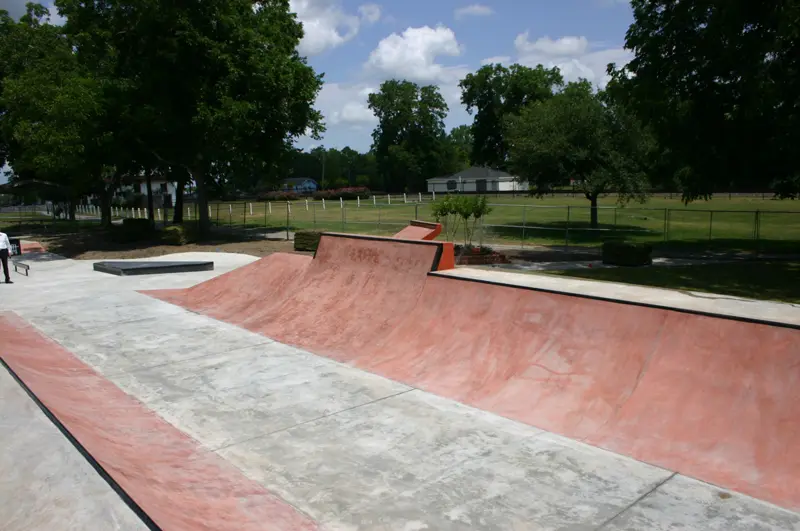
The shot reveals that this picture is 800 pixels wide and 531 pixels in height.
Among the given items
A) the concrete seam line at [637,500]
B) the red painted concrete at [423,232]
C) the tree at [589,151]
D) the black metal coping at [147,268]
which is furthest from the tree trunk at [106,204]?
the concrete seam line at [637,500]

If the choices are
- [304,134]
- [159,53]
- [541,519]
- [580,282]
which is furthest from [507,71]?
[541,519]

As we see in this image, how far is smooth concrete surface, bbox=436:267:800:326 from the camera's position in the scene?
6.37m

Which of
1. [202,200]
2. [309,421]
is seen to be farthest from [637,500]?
[202,200]

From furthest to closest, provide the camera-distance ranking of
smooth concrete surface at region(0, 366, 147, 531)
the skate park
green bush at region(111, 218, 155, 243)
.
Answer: green bush at region(111, 218, 155, 243) < the skate park < smooth concrete surface at region(0, 366, 147, 531)

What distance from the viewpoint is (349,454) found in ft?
18.5

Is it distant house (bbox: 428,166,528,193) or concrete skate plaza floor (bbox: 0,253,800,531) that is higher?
distant house (bbox: 428,166,528,193)

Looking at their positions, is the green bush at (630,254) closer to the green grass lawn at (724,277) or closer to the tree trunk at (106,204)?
the green grass lawn at (724,277)

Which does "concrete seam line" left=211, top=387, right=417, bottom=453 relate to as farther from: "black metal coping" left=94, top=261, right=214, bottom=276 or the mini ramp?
"black metal coping" left=94, top=261, right=214, bottom=276

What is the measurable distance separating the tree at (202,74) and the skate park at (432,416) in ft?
61.9

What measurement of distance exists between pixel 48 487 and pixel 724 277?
16.7 m

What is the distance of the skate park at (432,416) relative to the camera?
450 cm

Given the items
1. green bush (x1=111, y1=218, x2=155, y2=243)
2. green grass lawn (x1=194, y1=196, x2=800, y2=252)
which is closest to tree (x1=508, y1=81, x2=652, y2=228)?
green grass lawn (x1=194, y1=196, x2=800, y2=252)

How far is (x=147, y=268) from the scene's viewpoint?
1850 centimetres

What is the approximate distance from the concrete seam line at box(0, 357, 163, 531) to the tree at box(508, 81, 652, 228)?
24.3 meters
